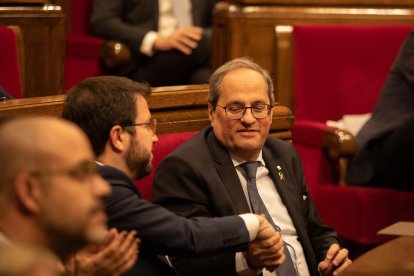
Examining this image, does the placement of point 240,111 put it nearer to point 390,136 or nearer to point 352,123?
point 390,136

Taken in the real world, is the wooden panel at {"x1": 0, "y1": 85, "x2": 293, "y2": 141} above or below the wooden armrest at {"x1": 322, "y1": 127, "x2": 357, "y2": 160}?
above

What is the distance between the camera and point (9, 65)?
280cm

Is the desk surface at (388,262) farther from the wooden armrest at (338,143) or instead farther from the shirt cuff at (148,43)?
the shirt cuff at (148,43)

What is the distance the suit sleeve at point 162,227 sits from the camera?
5.48ft

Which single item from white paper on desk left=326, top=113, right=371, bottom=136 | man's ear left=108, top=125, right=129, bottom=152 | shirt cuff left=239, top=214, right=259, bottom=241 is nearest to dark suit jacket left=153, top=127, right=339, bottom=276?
shirt cuff left=239, top=214, right=259, bottom=241

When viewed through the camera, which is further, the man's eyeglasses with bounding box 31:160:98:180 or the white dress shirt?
the white dress shirt

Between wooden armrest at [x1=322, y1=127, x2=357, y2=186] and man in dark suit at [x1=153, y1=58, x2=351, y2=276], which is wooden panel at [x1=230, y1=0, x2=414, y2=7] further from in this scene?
man in dark suit at [x1=153, y1=58, x2=351, y2=276]

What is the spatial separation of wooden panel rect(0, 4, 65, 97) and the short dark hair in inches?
53.0

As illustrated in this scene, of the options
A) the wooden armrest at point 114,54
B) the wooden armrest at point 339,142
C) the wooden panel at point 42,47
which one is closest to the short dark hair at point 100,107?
the wooden panel at point 42,47

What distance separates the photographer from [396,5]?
3.73 m

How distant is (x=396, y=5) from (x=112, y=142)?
2.26m

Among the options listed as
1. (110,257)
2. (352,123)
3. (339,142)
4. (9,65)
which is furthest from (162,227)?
(352,123)

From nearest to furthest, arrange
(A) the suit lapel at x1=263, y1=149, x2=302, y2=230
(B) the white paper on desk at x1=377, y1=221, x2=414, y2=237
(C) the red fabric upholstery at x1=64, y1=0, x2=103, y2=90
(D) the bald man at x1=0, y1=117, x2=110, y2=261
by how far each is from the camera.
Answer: (D) the bald man at x1=0, y1=117, x2=110, y2=261
(B) the white paper on desk at x1=377, y1=221, x2=414, y2=237
(A) the suit lapel at x1=263, y1=149, x2=302, y2=230
(C) the red fabric upholstery at x1=64, y1=0, x2=103, y2=90

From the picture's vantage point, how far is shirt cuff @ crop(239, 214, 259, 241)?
177 cm
